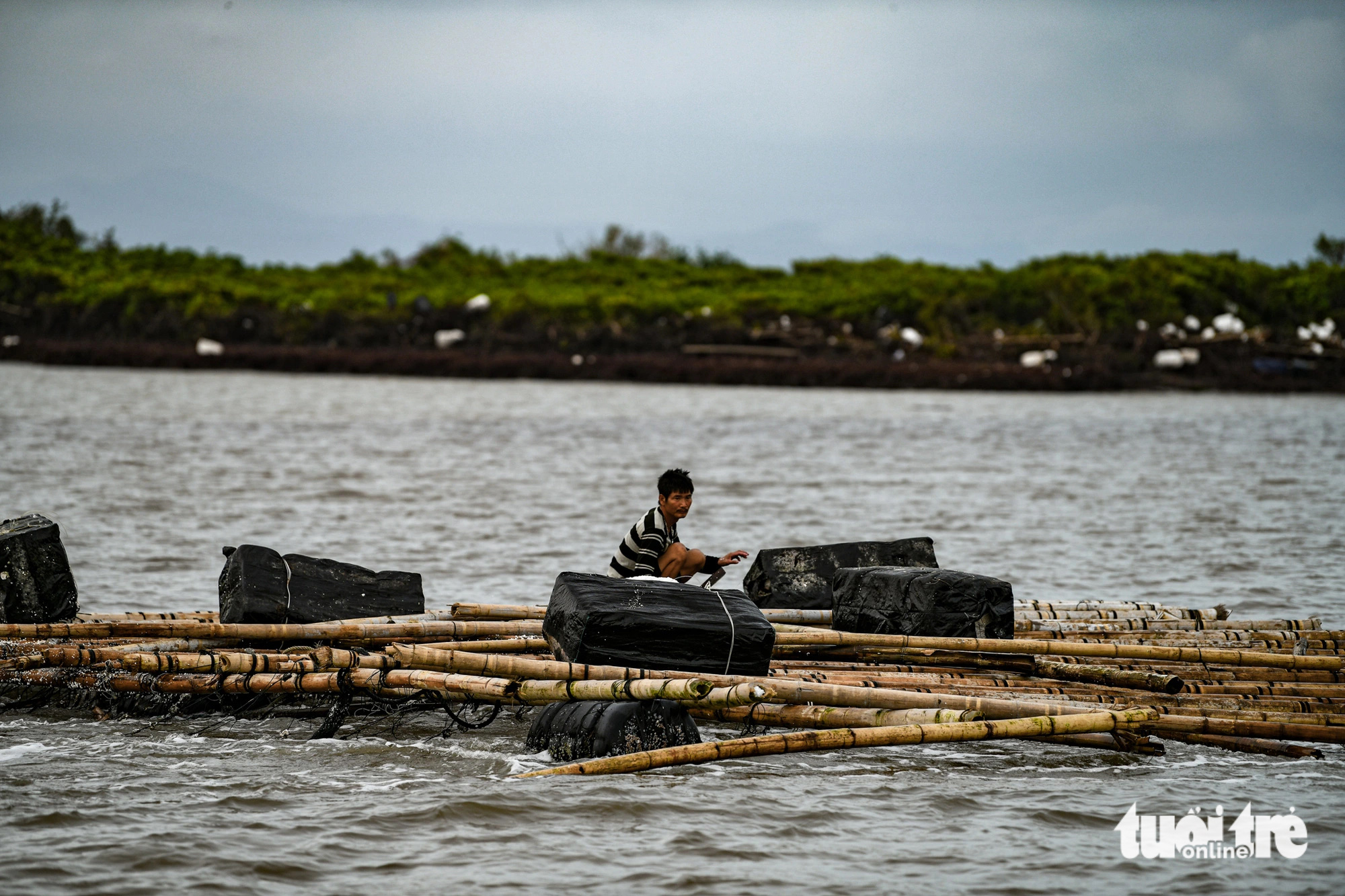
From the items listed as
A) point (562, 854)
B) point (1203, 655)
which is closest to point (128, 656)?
point (562, 854)

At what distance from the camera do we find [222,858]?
4.41 meters

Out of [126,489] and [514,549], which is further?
[126,489]

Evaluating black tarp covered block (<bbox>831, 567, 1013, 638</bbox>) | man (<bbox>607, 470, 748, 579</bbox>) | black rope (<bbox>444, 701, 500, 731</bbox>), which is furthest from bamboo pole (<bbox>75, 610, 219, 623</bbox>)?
black tarp covered block (<bbox>831, 567, 1013, 638</bbox>)

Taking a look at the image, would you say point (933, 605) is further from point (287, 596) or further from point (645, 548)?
point (287, 596)

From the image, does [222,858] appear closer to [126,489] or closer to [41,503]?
[41,503]

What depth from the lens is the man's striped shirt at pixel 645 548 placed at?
7.05m

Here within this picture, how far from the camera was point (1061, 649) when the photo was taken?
652 centimetres

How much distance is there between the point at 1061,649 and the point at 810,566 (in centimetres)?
163

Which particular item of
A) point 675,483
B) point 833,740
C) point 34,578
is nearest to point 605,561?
point 675,483

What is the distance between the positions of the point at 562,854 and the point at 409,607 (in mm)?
3023

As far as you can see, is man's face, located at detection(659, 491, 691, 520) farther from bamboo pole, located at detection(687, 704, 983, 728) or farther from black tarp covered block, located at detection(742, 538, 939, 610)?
bamboo pole, located at detection(687, 704, 983, 728)

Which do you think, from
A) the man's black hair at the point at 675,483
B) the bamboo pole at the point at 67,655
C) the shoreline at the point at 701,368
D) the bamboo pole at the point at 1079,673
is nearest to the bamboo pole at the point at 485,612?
the man's black hair at the point at 675,483

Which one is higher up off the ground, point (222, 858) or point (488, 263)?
point (488, 263)

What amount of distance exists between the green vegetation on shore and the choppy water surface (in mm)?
8622
